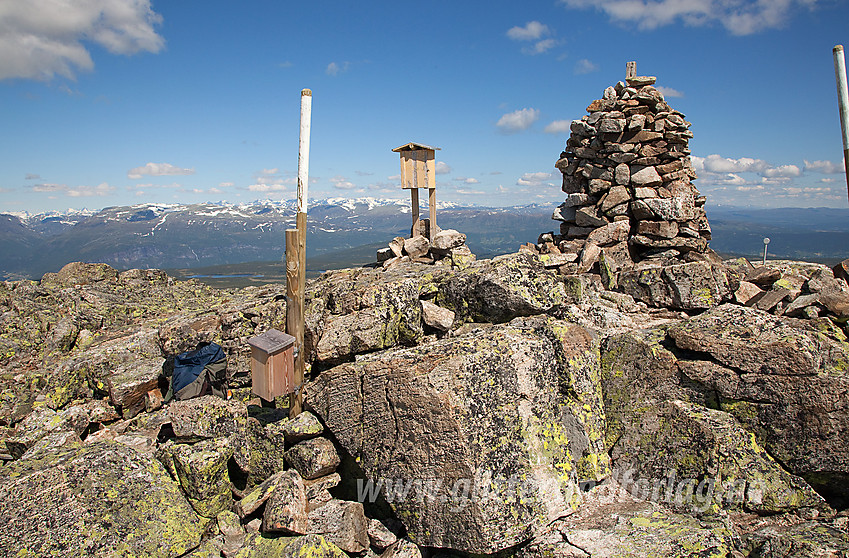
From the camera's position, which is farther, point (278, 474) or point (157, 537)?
point (278, 474)

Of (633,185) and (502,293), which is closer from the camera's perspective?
(502,293)

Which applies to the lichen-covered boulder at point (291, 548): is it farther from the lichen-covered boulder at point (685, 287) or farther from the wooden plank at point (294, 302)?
the lichen-covered boulder at point (685, 287)

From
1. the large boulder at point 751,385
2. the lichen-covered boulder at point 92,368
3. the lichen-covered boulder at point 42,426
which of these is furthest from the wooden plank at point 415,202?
the lichen-covered boulder at point 42,426

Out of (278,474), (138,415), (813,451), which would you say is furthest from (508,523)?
(138,415)

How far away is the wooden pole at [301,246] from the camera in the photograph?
10.2 m

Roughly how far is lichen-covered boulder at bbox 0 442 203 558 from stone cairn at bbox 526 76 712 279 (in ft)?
43.2

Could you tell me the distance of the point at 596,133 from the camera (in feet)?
60.9

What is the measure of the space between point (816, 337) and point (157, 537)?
13522mm

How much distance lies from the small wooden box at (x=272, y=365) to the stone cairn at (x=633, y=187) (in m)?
10.2

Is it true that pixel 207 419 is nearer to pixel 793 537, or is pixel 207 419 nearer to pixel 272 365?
pixel 272 365

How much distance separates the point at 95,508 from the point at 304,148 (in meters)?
7.87

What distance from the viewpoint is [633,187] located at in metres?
18.0

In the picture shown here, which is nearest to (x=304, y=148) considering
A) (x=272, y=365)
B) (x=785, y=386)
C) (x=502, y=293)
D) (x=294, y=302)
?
(x=294, y=302)

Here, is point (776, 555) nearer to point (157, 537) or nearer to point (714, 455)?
point (714, 455)
